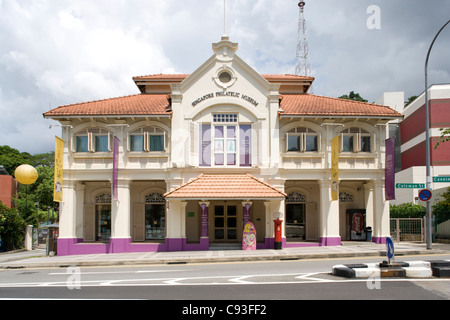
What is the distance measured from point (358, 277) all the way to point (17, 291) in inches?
345

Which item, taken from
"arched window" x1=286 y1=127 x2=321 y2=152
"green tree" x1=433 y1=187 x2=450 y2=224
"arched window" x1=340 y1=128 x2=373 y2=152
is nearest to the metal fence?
"green tree" x1=433 y1=187 x2=450 y2=224

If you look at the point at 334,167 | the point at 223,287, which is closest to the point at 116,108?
the point at 334,167

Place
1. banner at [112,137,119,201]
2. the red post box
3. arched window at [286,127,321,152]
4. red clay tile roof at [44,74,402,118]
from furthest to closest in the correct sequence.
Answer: arched window at [286,127,321,152] → red clay tile roof at [44,74,402,118] → banner at [112,137,119,201] → the red post box

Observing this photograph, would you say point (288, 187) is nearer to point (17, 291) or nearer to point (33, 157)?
point (17, 291)

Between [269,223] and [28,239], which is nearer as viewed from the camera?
[269,223]

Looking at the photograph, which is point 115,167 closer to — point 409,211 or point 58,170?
point 58,170

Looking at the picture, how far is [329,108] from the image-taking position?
75.3ft

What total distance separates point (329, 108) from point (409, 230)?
8820 millimetres

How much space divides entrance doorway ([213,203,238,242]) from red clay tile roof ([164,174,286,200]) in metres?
2.84

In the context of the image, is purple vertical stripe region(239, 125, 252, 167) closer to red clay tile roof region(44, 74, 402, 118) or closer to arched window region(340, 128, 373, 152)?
red clay tile roof region(44, 74, 402, 118)

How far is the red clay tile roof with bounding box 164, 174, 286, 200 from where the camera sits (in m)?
20.7

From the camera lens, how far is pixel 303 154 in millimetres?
22734

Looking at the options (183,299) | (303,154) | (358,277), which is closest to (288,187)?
(303,154)
